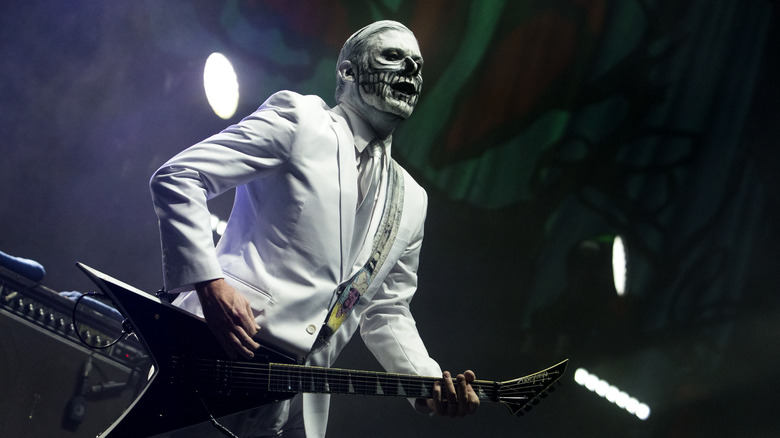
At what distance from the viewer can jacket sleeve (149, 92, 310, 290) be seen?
58.7 inches

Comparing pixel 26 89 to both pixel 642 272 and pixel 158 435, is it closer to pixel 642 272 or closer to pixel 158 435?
pixel 158 435

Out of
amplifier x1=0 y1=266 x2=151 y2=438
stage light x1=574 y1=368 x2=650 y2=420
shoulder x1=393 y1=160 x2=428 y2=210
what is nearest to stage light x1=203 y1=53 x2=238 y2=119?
amplifier x1=0 y1=266 x2=151 y2=438

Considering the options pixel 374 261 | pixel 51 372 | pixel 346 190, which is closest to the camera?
pixel 346 190

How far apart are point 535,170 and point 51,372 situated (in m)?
2.85

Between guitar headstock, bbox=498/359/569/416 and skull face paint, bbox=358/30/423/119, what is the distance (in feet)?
2.90

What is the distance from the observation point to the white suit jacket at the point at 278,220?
1.52 m

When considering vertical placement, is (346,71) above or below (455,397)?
above

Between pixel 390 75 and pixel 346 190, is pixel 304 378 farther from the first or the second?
pixel 390 75

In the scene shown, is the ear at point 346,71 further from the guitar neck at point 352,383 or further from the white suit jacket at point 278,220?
the guitar neck at point 352,383

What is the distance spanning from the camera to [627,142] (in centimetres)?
395

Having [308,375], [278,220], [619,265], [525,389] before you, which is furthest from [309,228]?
[619,265]

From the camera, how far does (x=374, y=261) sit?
1.88 m

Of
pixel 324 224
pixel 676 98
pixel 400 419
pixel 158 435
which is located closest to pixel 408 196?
pixel 324 224

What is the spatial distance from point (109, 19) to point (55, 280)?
4.83 ft
